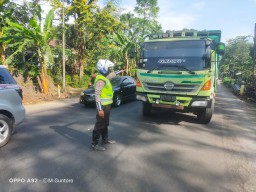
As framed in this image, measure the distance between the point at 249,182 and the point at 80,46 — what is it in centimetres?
2062

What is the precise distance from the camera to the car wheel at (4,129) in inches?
211

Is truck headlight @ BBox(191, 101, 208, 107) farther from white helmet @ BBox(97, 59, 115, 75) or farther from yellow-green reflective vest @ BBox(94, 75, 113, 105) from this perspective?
white helmet @ BBox(97, 59, 115, 75)

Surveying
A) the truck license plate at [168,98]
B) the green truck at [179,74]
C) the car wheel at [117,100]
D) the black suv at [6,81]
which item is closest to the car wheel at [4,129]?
the black suv at [6,81]

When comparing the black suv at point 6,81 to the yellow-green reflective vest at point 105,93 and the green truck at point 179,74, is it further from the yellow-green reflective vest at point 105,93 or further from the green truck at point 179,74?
the green truck at point 179,74

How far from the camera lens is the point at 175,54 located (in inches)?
→ 302

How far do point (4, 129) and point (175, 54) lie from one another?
17.0 feet

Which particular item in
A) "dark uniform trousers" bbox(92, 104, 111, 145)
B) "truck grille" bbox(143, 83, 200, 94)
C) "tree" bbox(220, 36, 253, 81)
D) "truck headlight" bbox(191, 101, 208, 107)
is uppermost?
"tree" bbox(220, 36, 253, 81)

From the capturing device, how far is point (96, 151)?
527 cm

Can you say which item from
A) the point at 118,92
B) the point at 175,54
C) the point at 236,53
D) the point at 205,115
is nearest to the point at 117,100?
the point at 118,92

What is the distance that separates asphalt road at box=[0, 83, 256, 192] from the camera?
3.84m

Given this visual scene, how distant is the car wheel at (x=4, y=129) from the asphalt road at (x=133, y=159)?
158 millimetres

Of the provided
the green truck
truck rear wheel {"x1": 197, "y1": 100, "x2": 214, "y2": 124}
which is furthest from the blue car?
truck rear wheel {"x1": 197, "y1": 100, "x2": 214, "y2": 124}

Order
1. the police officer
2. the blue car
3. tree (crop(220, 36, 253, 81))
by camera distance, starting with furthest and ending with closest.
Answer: tree (crop(220, 36, 253, 81)) < the blue car < the police officer

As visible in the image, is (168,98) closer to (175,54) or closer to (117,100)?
(175,54)
